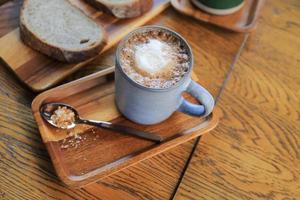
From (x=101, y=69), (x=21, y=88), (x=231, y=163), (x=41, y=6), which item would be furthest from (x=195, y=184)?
(x=41, y=6)

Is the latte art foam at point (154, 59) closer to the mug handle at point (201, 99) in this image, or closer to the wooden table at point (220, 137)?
the mug handle at point (201, 99)

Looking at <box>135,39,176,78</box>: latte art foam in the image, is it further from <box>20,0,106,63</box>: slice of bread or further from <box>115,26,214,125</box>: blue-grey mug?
<box>20,0,106,63</box>: slice of bread

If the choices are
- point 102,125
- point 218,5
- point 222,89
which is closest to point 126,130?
point 102,125

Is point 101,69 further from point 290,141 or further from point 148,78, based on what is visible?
point 290,141

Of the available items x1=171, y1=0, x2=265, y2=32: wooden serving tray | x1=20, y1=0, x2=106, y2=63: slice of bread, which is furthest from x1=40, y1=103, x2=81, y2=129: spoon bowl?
x1=171, y1=0, x2=265, y2=32: wooden serving tray

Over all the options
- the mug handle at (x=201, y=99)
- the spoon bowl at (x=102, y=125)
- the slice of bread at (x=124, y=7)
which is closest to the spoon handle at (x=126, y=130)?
the spoon bowl at (x=102, y=125)

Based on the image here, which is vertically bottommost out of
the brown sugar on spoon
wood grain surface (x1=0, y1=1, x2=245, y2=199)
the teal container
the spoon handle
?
wood grain surface (x1=0, y1=1, x2=245, y2=199)

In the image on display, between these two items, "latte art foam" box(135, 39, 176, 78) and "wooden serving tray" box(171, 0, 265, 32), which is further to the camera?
"wooden serving tray" box(171, 0, 265, 32)

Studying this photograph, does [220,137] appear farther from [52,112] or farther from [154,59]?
[52,112]
